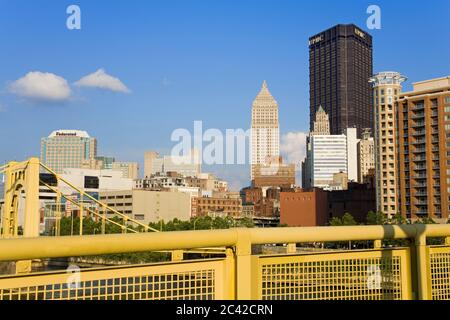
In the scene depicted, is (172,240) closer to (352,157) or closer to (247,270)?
(247,270)

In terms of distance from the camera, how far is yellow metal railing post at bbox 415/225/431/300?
13.3 feet

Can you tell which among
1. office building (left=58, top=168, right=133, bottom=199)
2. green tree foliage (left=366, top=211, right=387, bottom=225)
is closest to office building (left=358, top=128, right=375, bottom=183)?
office building (left=58, top=168, right=133, bottom=199)

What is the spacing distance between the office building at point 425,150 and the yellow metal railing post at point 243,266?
69.6 m

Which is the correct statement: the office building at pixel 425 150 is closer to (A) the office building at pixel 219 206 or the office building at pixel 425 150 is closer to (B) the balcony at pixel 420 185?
(B) the balcony at pixel 420 185

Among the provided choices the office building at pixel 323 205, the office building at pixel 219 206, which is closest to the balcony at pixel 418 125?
the office building at pixel 323 205

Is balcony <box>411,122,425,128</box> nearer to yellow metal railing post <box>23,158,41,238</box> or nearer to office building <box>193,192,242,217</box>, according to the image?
office building <box>193,192,242,217</box>

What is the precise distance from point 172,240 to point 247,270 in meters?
0.54

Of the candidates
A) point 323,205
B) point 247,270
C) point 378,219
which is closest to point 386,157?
point 378,219

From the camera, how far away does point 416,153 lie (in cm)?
7362

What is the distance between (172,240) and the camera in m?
2.93

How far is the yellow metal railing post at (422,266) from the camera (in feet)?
13.3
